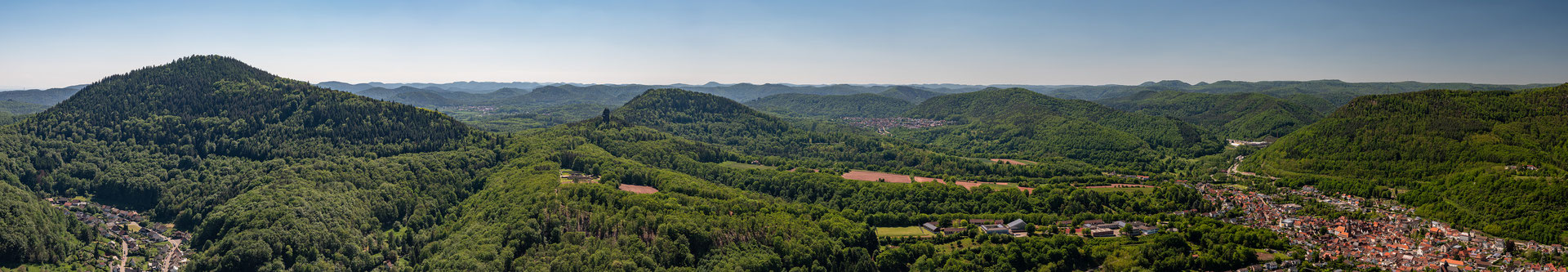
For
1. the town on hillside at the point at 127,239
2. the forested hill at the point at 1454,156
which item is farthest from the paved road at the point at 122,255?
the forested hill at the point at 1454,156

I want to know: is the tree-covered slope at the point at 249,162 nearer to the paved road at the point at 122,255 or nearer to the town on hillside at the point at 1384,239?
the paved road at the point at 122,255

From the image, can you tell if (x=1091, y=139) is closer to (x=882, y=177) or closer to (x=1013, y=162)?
(x=1013, y=162)

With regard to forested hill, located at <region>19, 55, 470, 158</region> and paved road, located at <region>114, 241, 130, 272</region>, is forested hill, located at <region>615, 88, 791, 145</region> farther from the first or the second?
paved road, located at <region>114, 241, 130, 272</region>

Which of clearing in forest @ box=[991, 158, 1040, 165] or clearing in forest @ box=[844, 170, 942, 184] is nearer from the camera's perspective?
clearing in forest @ box=[844, 170, 942, 184]

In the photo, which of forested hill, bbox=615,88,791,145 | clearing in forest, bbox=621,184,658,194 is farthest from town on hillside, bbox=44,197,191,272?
forested hill, bbox=615,88,791,145

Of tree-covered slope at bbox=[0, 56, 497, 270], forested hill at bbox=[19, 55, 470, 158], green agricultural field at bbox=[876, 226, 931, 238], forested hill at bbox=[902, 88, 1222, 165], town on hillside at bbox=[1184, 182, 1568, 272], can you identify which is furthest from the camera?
forested hill at bbox=[902, 88, 1222, 165]

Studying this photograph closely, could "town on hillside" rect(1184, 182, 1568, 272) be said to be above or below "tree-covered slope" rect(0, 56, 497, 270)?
below
